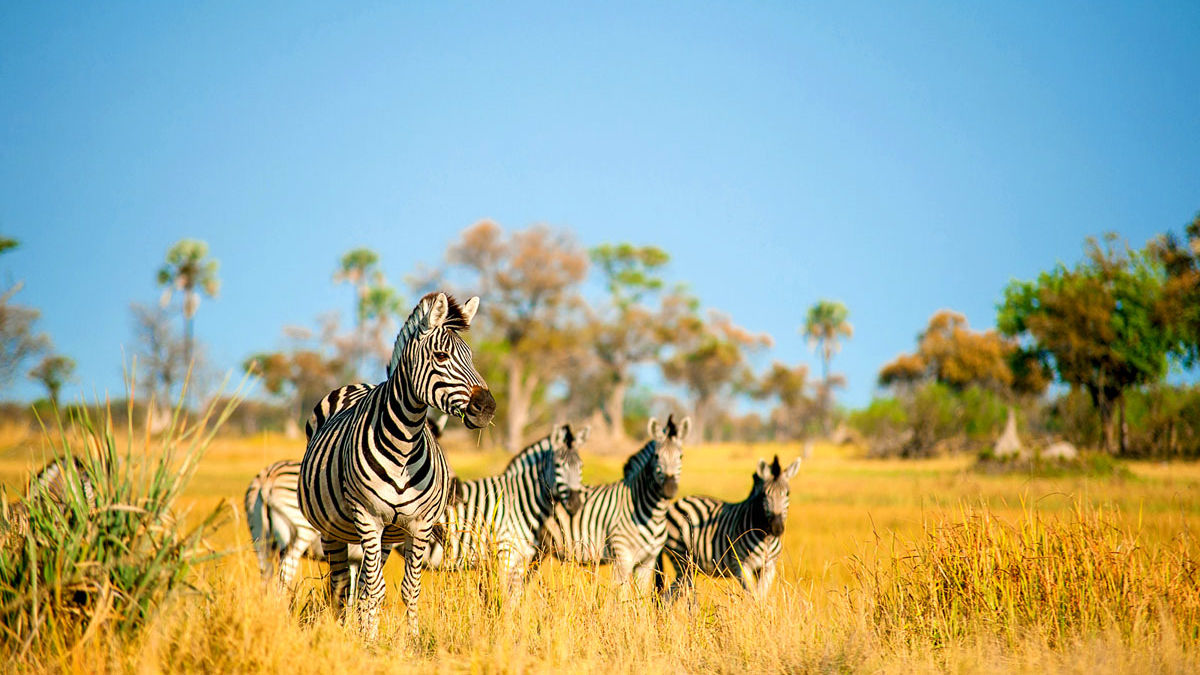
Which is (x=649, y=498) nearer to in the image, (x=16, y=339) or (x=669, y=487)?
(x=669, y=487)

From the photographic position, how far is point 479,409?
479 centimetres

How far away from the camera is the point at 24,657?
12.4ft

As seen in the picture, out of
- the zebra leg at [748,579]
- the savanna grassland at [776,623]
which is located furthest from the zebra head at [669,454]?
the savanna grassland at [776,623]

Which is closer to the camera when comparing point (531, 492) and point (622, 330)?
point (531, 492)

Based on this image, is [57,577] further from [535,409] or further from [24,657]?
[535,409]

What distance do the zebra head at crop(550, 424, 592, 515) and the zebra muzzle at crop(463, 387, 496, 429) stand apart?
2.79 m

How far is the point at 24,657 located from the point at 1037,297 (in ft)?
138

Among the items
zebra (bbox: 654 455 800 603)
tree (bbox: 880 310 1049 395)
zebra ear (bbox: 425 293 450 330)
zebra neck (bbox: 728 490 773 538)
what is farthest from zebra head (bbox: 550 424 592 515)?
tree (bbox: 880 310 1049 395)

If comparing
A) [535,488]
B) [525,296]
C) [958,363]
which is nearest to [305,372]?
[525,296]

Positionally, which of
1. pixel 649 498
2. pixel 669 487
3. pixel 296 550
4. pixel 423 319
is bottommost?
pixel 296 550

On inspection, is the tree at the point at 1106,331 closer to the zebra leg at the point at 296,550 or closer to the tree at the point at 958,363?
the tree at the point at 958,363

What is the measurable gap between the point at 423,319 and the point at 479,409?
73 centimetres

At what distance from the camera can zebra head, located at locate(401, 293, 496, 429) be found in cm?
487

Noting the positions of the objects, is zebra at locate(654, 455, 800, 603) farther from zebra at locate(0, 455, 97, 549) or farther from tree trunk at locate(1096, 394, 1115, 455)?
tree trunk at locate(1096, 394, 1115, 455)
